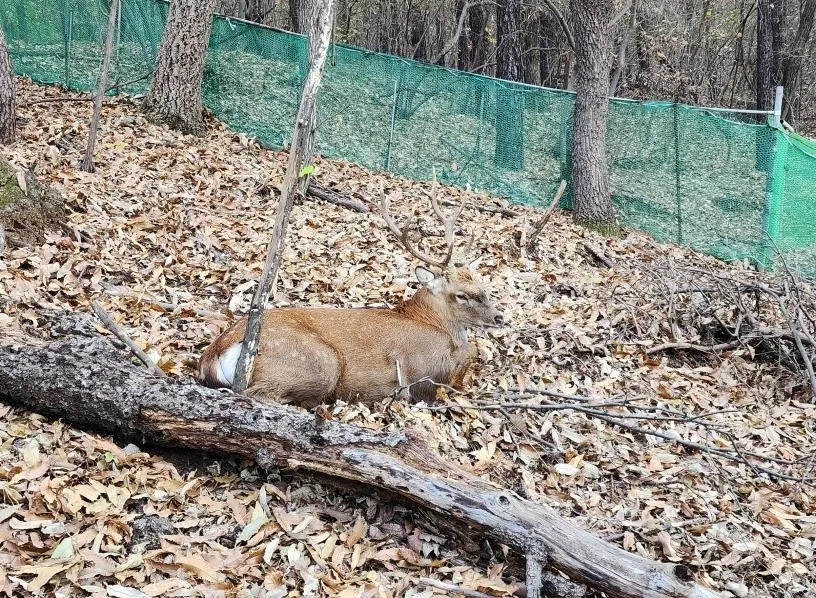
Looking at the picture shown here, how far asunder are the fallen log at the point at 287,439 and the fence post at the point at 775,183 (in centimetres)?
749

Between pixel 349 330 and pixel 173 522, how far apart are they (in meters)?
1.99

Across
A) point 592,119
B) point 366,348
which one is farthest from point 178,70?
point 366,348

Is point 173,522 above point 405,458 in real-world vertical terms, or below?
below

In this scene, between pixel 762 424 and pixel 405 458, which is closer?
pixel 405 458

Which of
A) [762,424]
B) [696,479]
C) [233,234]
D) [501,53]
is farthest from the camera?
[501,53]

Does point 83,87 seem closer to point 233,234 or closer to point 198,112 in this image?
point 198,112

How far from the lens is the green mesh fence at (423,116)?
1124cm

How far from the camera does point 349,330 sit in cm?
541

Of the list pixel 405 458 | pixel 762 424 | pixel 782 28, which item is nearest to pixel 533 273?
pixel 762 424

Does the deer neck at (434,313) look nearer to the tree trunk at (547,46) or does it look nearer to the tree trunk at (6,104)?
the tree trunk at (6,104)

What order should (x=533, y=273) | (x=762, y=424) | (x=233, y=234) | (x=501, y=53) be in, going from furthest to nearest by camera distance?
(x=501, y=53), (x=533, y=273), (x=233, y=234), (x=762, y=424)

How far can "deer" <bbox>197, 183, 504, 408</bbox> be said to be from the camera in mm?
4852

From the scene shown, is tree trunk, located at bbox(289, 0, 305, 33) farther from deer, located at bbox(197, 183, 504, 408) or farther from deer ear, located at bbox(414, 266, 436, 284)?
deer ear, located at bbox(414, 266, 436, 284)

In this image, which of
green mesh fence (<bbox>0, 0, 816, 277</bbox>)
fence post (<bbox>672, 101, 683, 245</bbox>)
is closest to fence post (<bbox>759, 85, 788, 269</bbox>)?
green mesh fence (<bbox>0, 0, 816, 277</bbox>)
